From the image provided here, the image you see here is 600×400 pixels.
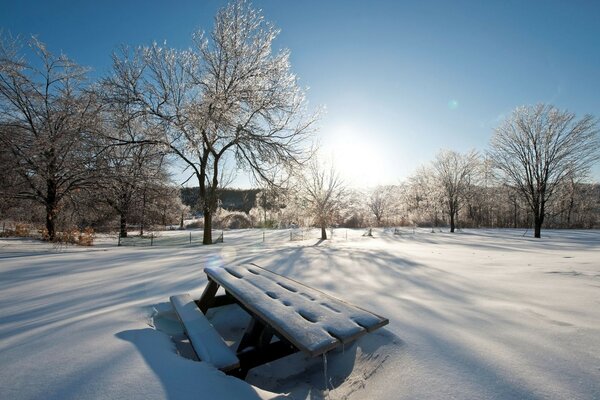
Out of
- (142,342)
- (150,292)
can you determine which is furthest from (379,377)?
(150,292)

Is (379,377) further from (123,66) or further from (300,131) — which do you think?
(123,66)

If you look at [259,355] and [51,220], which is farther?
[51,220]

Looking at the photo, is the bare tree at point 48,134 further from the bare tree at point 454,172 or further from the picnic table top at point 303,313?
the bare tree at point 454,172

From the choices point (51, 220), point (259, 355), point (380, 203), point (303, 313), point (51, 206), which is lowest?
point (259, 355)

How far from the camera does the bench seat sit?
166 cm

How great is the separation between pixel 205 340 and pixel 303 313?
2.53 feet

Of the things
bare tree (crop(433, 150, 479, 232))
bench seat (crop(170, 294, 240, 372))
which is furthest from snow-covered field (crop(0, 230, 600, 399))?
bare tree (crop(433, 150, 479, 232))

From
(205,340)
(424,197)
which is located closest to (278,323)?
(205,340)

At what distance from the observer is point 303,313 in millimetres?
1763

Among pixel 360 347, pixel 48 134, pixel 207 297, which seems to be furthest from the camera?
pixel 48 134

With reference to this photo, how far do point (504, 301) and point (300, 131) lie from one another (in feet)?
29.6

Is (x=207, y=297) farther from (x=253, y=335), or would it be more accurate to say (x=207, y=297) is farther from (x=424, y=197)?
(x=424, y=197)

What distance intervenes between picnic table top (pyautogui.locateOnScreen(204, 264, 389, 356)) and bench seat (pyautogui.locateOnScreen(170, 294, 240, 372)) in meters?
0.30

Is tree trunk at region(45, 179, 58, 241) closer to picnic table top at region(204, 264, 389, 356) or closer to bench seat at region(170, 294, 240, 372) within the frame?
bench seat at region(170, 294, 240, 372)
